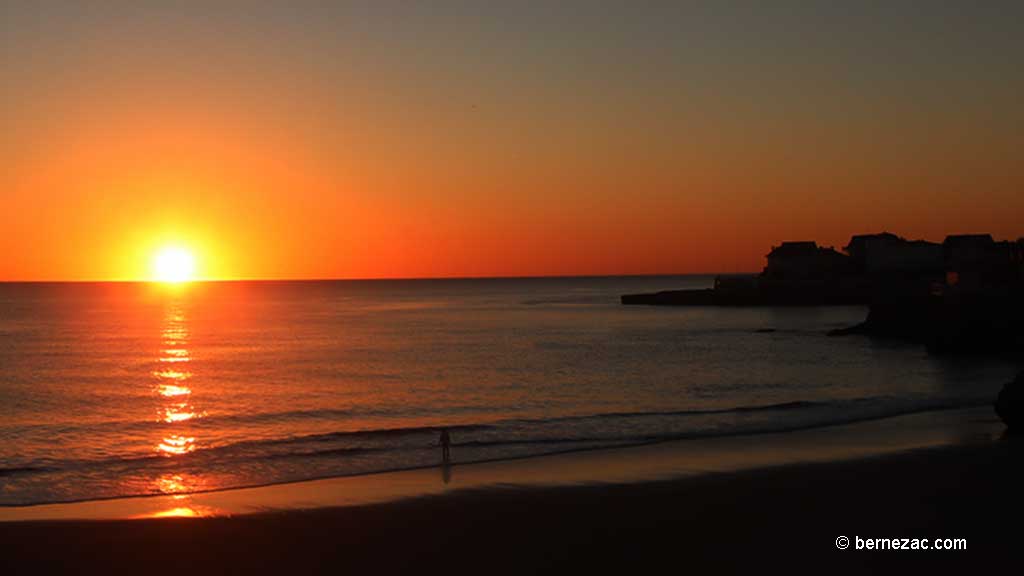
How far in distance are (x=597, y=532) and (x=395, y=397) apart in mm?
23151

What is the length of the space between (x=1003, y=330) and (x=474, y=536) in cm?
4328

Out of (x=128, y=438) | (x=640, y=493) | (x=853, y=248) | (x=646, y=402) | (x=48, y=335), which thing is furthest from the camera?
(x=853, y=248)

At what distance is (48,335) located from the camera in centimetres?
8438

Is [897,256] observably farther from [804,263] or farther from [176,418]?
[176,418]

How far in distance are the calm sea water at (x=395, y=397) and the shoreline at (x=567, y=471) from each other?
892 millimetres

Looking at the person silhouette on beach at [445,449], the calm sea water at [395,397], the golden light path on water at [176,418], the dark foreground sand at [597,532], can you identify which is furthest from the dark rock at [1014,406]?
the golden light path on water at [176,418]

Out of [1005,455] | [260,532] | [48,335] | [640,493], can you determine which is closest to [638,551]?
[640,493]

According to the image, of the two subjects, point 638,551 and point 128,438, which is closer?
point 638,551

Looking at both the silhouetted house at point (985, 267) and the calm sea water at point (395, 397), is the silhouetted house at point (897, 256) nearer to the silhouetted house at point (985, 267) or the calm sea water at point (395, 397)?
the silhouetted house at point (985, 267)

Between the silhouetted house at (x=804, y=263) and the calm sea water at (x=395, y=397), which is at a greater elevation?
the silhouetted house at (x=804, y=263)

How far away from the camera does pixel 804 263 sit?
12825 cm

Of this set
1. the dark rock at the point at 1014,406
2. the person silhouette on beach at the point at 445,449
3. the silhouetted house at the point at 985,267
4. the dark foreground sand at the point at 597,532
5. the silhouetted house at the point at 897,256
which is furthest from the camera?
the silhouetted house at the point at 897,256

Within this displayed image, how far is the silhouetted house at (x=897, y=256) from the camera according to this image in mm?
112500

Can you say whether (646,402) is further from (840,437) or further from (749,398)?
(840,437)
